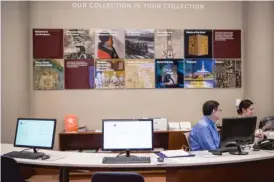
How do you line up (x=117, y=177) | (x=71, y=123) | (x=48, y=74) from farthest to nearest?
(x=48, y=74)
(x=71, y=123)
(x=117, y=177)

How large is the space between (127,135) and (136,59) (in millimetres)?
2423

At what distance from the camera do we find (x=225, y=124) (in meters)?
3.13

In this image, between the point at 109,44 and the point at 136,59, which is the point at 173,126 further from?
the point at 109,44

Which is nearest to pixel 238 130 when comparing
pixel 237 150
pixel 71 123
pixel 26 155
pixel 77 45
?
pixel 237 150

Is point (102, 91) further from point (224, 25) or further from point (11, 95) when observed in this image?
point (224, 25)

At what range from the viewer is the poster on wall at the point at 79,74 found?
5.27m

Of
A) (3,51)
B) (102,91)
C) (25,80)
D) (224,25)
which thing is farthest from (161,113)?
(3,51)

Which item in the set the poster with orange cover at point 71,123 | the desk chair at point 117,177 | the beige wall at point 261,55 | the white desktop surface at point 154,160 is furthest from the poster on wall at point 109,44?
the desk chair at point 117,177

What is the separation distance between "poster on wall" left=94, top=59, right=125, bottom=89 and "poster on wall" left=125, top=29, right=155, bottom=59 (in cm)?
23

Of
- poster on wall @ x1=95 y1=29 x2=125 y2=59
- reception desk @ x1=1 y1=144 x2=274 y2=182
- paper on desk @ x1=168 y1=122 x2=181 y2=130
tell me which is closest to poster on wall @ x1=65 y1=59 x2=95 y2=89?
poster on wall @ x1=95 y1=29 x2=125 y2=59

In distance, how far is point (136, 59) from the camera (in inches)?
210

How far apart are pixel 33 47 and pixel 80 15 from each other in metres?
0.93

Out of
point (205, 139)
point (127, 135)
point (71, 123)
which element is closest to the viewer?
point (127, 135)

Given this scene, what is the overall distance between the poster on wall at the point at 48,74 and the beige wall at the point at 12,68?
21 centimetres
